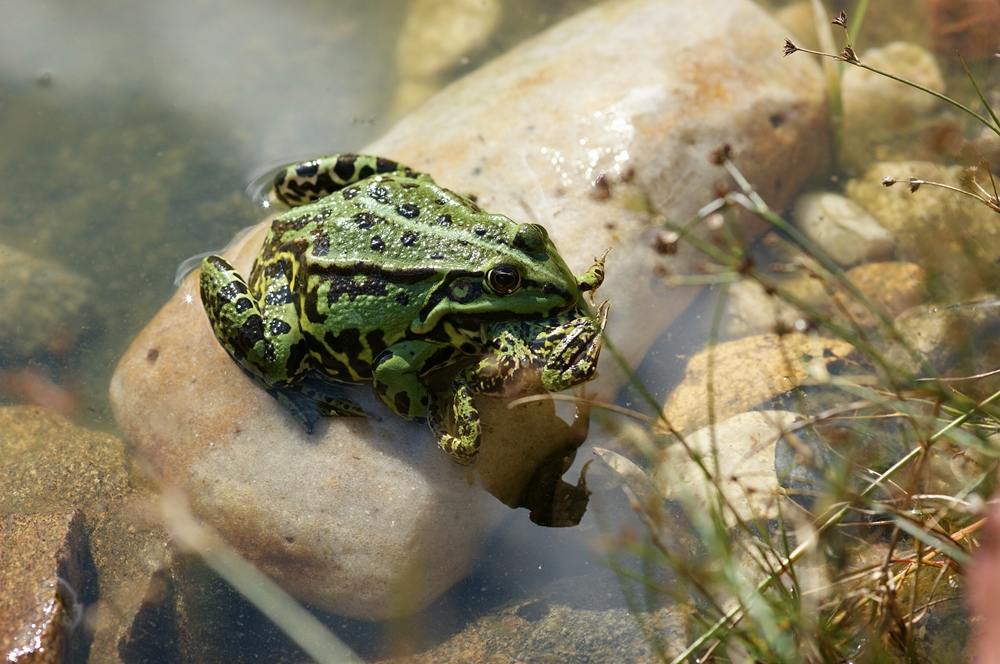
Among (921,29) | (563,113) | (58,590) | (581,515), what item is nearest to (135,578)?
(58,590)

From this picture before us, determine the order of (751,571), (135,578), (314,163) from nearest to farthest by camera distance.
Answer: (751,571) < (135,578) < (314,163)

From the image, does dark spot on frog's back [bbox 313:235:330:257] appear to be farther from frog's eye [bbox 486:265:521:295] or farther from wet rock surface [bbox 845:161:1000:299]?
wet rock surface [bbox 845:161:1000:299]

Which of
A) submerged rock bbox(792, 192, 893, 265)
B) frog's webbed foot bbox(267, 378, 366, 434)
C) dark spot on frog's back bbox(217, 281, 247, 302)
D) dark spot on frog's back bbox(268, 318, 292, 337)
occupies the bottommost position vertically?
submerged rock bbox(792, 192, 893, 265)

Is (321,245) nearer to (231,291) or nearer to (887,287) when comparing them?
(231,291)

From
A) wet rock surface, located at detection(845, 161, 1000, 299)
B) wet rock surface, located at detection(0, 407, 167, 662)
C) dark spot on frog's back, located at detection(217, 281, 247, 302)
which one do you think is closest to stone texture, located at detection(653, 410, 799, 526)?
wet rock surface, located at detection(845, 161, 1000, 299)

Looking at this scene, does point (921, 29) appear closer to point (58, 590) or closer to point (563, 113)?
point (563, 113)

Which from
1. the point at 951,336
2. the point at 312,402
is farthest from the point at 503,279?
the point at 951,336
